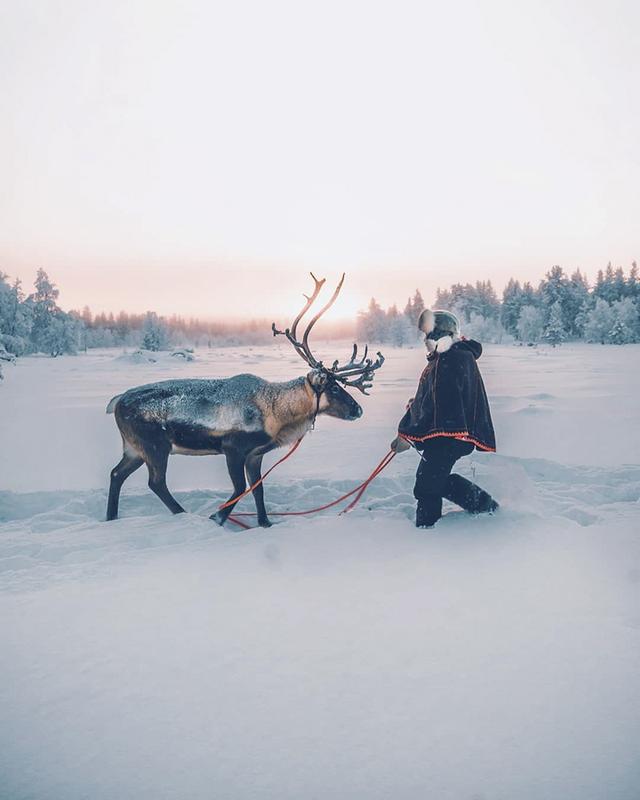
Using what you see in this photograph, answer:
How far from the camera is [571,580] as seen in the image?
3998mm

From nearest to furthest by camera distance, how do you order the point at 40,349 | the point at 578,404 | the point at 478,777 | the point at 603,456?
the point at 478,777 → the point at 603,456 → the point at 578,404 → the point at 40,349

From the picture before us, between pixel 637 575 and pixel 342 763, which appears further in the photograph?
pixel 637 575

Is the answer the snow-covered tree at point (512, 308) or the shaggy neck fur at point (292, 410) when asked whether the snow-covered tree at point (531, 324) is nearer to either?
the snow-covered tree at point (512, 308)

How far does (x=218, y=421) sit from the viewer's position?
19.3ft

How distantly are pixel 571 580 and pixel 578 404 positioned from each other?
34.5 ft

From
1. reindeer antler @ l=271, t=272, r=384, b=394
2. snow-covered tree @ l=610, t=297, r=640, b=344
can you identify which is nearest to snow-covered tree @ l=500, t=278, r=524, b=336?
snow-covered tree @ l=610, t=297, r=640, b=344

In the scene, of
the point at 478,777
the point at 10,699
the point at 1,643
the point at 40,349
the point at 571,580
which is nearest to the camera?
the point at 478,777

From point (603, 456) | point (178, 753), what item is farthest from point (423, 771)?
point (603, 456)

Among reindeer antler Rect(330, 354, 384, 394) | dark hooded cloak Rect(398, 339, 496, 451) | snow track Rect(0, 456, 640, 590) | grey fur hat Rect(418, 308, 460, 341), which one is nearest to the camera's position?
snow track Rect(0, 456, 640, 590)

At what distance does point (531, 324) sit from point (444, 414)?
56.5 meters

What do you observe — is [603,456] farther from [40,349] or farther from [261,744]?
[40,349]

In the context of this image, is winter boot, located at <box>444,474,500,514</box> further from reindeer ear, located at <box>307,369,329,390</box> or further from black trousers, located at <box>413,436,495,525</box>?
reindeer ear, located at <box>307,369,329,390</box>

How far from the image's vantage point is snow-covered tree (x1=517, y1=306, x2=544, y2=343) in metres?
57.0

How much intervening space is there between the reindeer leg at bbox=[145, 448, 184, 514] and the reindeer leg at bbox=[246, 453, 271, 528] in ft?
2.63
